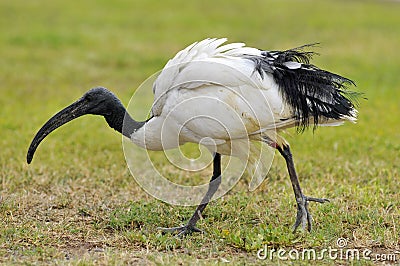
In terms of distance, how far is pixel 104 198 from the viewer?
6.41m

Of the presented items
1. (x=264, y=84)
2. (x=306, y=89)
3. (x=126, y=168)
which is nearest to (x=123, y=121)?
(x=264, y=84)

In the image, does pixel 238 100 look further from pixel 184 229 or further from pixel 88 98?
pixel 88 98

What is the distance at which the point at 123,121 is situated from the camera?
561 centimetres

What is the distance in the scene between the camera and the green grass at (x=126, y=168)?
16.5ft

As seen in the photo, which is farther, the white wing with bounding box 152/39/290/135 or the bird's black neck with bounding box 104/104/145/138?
the bird's black neck with bounding box 104/104/145/138

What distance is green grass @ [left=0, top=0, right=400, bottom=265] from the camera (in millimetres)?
5027

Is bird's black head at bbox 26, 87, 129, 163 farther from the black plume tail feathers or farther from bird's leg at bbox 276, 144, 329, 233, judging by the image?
bird's leg at bbox 276, 144, 329, 233

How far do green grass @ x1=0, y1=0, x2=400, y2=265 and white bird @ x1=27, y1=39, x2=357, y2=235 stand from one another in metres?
0.43

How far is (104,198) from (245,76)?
6.75ft

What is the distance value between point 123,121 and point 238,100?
1045 mm

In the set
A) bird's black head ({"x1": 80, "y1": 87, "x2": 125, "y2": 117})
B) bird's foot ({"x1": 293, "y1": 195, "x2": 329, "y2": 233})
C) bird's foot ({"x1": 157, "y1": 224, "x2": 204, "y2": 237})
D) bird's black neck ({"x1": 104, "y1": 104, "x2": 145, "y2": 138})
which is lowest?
bird's foot ({"x1": 157, "y1": 224, "x2": 204, "y2": 237})

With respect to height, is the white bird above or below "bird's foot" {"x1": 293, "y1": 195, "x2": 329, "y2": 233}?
above

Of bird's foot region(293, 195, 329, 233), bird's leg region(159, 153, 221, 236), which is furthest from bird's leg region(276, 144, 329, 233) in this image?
bird's leg region(159, 153, 221, 236)

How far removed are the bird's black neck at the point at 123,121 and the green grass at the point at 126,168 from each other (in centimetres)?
72
